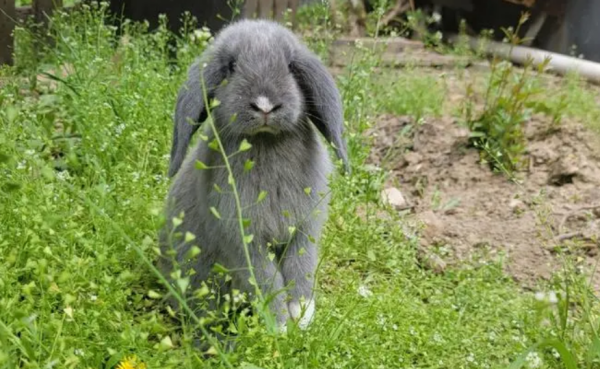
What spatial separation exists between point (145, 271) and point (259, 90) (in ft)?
3.82

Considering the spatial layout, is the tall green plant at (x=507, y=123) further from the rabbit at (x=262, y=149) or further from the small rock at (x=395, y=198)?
→ the rabbit at (x=262, y=149)

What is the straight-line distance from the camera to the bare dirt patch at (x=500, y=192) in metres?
4.32

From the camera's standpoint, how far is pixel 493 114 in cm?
532

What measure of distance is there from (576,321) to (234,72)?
176cm

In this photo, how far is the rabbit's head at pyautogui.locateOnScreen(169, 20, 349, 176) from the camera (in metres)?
2.87

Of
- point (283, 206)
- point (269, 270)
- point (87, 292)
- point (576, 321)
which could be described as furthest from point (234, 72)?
point (576, 321)

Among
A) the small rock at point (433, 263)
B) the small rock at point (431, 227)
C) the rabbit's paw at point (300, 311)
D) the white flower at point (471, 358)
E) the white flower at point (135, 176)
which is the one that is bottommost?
the small rock at point (433, 263)

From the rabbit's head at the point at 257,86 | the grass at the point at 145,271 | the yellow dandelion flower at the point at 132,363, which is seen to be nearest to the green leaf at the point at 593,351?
the grass at the point at 145,271

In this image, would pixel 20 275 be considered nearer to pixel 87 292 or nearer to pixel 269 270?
pixel 87 292

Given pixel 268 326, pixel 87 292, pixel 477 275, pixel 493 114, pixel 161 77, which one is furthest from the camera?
pixel 493 114

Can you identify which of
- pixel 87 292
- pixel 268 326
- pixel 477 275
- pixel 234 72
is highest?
pixel 234 72

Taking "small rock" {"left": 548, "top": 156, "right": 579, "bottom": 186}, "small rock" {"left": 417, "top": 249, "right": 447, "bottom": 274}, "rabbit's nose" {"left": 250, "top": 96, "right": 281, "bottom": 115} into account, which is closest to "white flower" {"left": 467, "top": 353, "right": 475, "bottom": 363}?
"small rock" {"left": 417, "top": 249, "right": 447, "bottom": 274}

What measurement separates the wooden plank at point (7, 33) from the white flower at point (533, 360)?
4657 mm

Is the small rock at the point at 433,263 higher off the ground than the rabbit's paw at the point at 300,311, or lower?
lower
